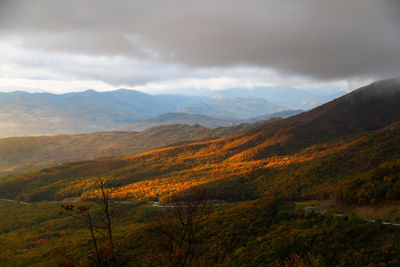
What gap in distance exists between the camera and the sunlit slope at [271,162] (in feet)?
236

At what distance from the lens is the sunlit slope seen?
236ft

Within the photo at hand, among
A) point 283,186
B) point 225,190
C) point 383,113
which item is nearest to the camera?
point 283,186

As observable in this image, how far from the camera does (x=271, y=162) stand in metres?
103

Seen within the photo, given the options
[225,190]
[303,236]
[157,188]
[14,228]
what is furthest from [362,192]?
[14,228]

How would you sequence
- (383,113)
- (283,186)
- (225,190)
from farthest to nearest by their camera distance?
(383,113), (225,190), (283,186)

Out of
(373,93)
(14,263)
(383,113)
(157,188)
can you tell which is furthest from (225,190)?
(373,93)

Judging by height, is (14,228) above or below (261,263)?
below

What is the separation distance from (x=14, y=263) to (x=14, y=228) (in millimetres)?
38712

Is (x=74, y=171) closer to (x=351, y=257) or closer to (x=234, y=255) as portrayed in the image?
(x=234, y=255)

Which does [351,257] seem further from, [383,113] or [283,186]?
[383,113]

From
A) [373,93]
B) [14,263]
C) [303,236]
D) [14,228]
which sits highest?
[373,93]

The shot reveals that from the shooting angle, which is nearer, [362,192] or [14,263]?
[362,192]

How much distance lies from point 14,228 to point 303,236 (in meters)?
92.4

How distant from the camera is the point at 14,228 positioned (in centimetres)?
7975
